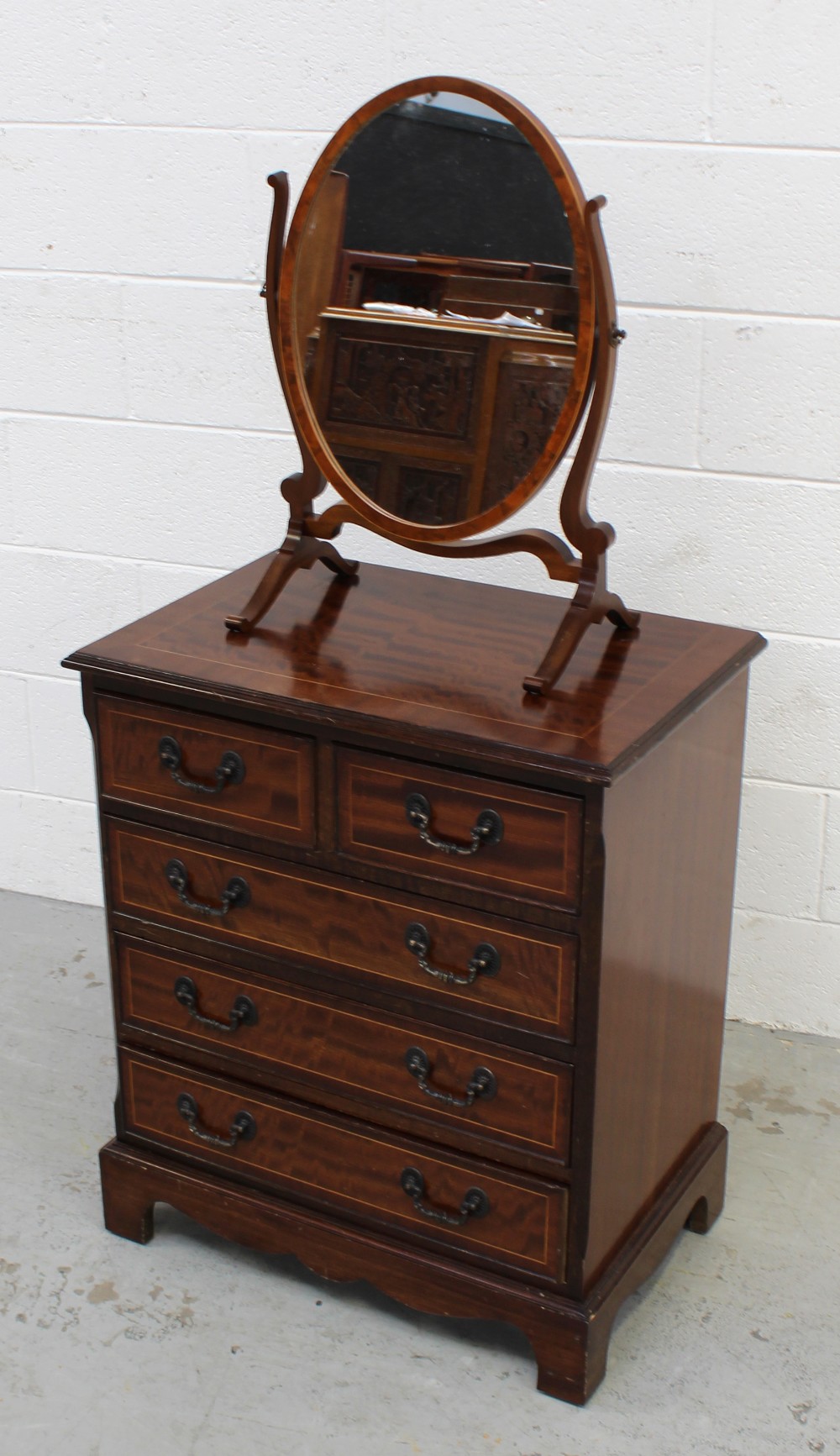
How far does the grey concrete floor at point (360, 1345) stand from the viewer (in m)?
1.87

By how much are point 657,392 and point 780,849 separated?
0.76 m

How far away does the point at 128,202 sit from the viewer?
262 cm

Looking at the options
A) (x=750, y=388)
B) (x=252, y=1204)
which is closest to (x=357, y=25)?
(x=750, y=388)

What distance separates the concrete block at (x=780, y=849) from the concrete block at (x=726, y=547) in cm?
28

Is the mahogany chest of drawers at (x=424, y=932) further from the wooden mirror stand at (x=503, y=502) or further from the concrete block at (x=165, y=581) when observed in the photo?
the concrete block at (x=165, y=581)

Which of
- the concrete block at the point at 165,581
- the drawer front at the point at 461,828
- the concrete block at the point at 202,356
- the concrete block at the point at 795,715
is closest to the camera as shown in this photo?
the drawer front at the point at 461,828

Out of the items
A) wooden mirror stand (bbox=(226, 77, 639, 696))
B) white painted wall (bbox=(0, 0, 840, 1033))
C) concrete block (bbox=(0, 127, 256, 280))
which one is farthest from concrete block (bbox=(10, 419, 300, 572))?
wooden mirror stand (bbox=(226, 77, 639, 696))

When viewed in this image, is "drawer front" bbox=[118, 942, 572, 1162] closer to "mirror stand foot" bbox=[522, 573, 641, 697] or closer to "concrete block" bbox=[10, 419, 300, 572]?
"mirror stand foot" bbox=[522, 573, 641, 697]

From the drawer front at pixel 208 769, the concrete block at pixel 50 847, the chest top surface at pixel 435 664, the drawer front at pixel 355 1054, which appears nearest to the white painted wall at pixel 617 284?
the concrete block at pixel 50 847

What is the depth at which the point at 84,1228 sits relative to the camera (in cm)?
222

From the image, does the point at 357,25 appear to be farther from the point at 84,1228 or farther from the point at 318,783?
the point at 84,1228

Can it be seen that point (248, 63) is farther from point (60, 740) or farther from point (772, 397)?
point (60, 740)

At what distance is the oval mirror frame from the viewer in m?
1.76

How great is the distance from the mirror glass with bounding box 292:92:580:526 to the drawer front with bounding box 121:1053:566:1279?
77 centimetres
